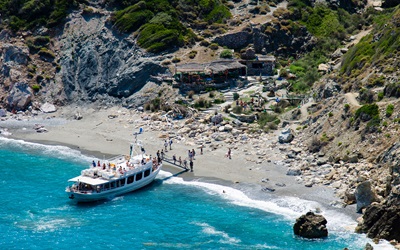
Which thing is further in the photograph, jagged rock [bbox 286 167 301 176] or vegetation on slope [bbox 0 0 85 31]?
vegetation on slope [bbox 0 0 85 31]

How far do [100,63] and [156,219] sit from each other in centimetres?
5188

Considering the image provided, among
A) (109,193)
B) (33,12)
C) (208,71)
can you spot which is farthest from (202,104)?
(33,12)

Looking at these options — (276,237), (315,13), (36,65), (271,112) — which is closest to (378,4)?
(315,13)

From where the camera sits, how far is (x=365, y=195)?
63.8m

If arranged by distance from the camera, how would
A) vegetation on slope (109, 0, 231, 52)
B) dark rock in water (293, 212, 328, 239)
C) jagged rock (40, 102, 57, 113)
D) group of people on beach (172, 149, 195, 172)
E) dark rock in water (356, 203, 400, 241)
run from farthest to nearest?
vegetation on slope (109, 0, 231, 52) < jagged rock (40, 102, 57, 113) < group of people on beach (172, 149, 195, 172) < dark rock in water (293, 212, 328, 239) < dark rock in water (356, 203, 400, 241)

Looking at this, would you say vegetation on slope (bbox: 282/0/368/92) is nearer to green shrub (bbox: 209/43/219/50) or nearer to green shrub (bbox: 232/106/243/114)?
green shrub (bbox: 209/43/219/50)

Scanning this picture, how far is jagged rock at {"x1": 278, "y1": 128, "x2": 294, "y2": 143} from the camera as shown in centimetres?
8288

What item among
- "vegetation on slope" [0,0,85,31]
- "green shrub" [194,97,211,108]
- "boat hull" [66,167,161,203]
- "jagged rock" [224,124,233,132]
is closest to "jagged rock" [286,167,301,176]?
"boat hull" [66,167,161,203]

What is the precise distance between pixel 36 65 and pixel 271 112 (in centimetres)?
4231

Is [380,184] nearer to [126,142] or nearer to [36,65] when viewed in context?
[126,142]

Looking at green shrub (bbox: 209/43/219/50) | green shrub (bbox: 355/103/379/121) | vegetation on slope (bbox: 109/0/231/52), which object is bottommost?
green shrub (bbox: 355/103/379/121)

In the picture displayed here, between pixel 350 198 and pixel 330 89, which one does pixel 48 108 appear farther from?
pixel 350 198

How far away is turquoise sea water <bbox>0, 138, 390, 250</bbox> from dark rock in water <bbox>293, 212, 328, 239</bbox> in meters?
0.66

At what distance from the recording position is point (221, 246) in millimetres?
60000
